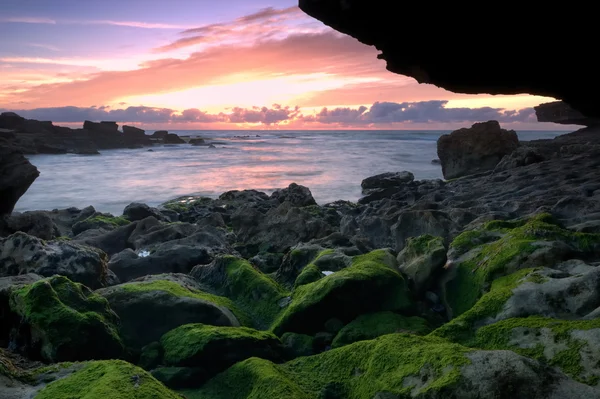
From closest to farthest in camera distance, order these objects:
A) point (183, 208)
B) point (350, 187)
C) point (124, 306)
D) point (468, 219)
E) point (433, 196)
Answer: point (124, 306) → point (468, 219) → point (433, 196) → point (183, 208) → point (350, 187)

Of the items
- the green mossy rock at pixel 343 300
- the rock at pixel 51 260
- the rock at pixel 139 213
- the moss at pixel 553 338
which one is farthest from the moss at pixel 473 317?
the rock at pixel 139 213

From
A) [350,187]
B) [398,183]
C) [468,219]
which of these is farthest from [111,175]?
[468,219]

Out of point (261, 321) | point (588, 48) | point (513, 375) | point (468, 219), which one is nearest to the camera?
point (513, 375)

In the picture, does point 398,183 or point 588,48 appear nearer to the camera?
point 588,48

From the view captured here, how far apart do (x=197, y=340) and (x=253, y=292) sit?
7.50ft

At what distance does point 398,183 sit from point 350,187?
16.7 ft

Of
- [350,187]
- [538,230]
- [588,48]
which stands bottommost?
[350,187]

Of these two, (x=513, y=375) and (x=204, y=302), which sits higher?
(x=513, y=375)

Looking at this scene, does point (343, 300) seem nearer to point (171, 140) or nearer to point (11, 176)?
point (11, 176)

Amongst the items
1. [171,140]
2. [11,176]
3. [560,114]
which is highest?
[560,114]

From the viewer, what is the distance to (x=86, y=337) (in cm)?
518

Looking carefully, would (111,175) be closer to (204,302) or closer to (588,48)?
(204,302)

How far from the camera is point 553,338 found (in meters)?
3.84

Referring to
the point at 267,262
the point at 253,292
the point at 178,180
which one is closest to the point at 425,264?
the point at 253,292
